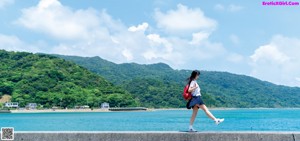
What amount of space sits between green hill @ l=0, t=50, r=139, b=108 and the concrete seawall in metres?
140

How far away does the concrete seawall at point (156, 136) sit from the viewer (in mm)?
10562

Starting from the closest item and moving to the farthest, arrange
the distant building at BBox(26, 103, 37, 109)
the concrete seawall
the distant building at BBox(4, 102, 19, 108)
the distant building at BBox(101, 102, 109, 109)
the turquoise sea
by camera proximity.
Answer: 1. the concrete seawall
2. the turquoise sea
3. the distant building at BBox(26, 103, 37, 109)
4. the distant building at BBox(4, 102, 19, 108)
5. the distant building at BBox(101, 102, 109, 109)

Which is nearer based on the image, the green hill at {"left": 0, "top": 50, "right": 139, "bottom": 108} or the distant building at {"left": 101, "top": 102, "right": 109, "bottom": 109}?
the green hill at {"left": 0, "top": 50, "right": 139, "bottom": 108}

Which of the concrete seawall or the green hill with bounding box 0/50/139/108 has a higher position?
the green hill with bounding box 0/50/139/108

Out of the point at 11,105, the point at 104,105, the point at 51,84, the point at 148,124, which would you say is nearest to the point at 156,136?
the point at 148,124

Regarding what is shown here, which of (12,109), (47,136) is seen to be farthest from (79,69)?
(47,136)

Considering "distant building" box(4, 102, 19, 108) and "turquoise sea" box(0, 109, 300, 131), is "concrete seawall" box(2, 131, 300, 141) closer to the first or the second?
"turquoise sea" box(0, 109, 300, 131)

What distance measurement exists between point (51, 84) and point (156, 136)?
147m

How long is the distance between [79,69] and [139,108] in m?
29.2

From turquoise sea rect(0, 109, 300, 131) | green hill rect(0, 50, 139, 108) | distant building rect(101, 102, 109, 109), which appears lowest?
turquoise sea rect(0, 109, 300, 131)

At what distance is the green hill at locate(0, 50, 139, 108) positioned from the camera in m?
150

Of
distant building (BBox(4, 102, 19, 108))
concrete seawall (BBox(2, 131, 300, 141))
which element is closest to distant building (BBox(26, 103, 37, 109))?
distant building (BBox(4, 102, 19, 108))

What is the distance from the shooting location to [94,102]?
527ft

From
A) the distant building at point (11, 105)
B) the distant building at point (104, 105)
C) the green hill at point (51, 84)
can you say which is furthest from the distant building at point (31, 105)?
the distant building at point (104, 105)
